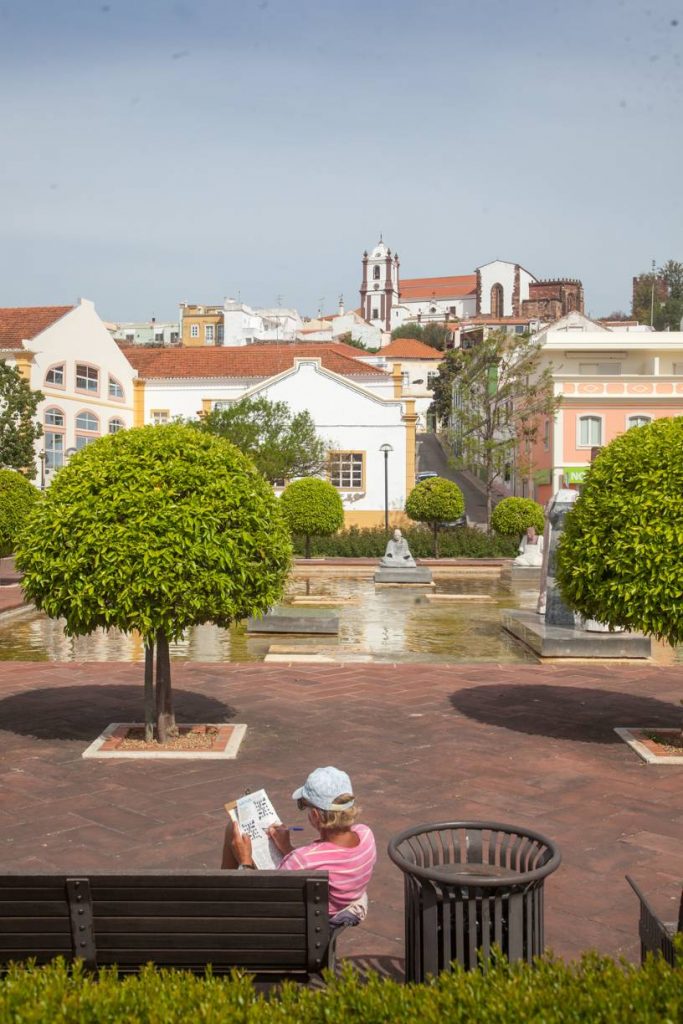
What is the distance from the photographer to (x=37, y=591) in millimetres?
7773

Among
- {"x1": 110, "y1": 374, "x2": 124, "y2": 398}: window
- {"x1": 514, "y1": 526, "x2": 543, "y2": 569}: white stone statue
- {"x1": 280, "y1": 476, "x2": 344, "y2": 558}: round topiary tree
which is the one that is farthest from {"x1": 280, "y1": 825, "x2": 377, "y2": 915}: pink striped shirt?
{"x1": 110, "y1": 374, "x2": 124, "y2": 398}: window

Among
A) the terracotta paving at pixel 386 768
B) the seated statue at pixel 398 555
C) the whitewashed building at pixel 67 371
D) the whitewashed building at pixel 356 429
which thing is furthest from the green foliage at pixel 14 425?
the terracotta paving at pixel 386 768

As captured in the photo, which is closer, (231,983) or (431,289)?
(231,983)

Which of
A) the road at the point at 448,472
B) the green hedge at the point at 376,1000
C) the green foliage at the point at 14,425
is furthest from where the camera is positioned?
the road at the point at 448,472

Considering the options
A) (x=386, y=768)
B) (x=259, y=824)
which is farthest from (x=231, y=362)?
(x=259, y=824)

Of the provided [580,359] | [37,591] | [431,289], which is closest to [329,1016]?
[37,591]

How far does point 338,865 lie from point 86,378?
1698 inches

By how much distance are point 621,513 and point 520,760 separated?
2.14 m

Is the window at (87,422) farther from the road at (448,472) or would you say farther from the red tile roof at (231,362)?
the road at (448,472)

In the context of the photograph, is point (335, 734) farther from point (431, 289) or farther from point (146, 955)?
point (431, 289)

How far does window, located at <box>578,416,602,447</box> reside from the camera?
39.9 metres

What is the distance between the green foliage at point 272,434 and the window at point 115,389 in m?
9.66

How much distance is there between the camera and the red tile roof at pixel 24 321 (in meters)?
40.8

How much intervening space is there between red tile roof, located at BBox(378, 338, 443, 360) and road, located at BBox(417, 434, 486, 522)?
18.9 m
